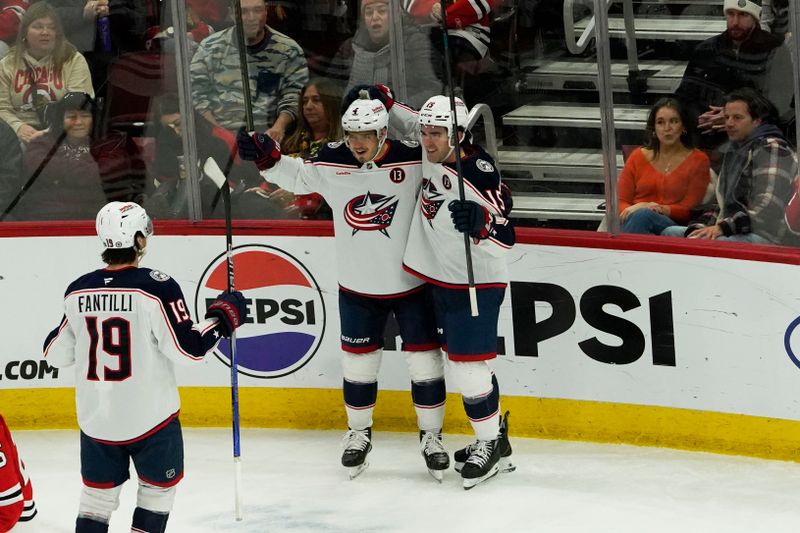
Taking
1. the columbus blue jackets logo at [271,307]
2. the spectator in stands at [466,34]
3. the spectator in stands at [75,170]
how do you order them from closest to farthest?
the spectator in stands at [466,34] → the columbus blue jackets logo at [271,307] → the spectator in stands at [75,170]

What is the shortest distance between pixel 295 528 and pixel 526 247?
137cm

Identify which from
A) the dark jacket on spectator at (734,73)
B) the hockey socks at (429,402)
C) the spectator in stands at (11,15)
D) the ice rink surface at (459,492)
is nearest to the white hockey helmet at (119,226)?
the ice rink surface at (459,492)

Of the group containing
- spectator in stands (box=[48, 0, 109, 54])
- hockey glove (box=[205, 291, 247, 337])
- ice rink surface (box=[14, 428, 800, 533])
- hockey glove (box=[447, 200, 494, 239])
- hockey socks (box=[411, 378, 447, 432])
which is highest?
spectator in stands (box=[48, 0, 109, 54])

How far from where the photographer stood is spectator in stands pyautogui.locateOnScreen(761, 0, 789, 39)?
4773mm

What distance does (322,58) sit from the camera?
5.40 meters

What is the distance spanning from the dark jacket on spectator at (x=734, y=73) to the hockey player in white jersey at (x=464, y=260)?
2.50ft

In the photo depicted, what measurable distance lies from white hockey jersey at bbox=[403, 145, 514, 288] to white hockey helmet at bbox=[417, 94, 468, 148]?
97 millimetres

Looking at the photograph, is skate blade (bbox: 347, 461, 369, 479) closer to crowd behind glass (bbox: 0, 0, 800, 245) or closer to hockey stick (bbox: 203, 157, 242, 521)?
hockey stick (bbox: 203, 157, 242, 521)

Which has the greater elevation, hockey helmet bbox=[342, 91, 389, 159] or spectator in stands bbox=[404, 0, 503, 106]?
spectator in stands bbox=[404, 0, 503, 106]

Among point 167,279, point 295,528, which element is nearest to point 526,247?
point 295,528

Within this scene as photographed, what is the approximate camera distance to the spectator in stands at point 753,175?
4.87m

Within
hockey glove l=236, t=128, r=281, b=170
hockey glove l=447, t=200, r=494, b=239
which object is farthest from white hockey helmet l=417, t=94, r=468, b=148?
hockey glove l=236, t=128, r=281, b=170

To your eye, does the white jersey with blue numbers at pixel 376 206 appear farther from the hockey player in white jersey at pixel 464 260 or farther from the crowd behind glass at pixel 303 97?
the crowd behind glass at pixel 303 97

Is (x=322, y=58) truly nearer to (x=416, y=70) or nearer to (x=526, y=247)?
(x=416, y=70)
